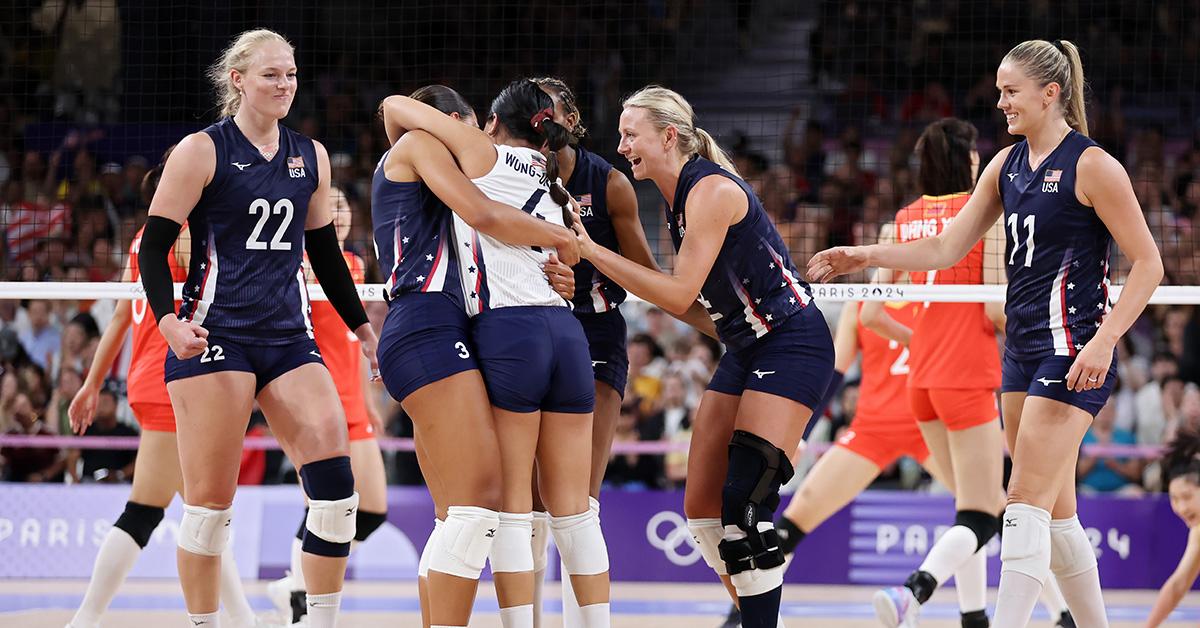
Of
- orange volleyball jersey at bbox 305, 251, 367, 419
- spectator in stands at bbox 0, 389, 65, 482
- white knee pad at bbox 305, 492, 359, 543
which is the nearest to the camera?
white knee pad at bbox 305, 492, 359, 543

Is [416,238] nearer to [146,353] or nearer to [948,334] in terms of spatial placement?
[146,353]

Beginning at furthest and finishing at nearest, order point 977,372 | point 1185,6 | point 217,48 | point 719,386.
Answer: point 1185,6 < point 217,48 < point 977,372 < point 719,386

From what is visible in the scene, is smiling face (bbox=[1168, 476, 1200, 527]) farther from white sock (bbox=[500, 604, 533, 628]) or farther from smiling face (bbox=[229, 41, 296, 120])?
smiling face (bbox=[229, 41, 296, 120])

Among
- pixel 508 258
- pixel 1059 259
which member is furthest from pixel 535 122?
pixel 1059 259

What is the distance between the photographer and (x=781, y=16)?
16.5m

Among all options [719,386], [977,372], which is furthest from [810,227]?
[719,386]

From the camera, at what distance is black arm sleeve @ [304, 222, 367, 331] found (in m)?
5.28

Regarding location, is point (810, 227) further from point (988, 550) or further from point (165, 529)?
point (165, 529)

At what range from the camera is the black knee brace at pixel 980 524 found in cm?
624

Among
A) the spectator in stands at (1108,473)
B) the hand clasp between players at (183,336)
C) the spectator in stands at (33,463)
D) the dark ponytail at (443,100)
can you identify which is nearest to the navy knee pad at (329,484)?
the hand clasp between players at (183,336)

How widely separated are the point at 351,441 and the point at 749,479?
256cm

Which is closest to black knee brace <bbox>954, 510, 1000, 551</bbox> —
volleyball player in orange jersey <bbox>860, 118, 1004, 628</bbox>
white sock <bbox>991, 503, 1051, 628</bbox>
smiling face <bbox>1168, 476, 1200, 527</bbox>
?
volleyball player in orange jersey <bbox>860, 118, 1004, 628</bbox>

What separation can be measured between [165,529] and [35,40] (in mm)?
7728

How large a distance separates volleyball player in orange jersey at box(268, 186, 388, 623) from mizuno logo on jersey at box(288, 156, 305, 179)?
1.51 meters
